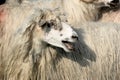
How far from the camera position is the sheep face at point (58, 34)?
4504mm

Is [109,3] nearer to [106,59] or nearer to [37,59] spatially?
[106,59]

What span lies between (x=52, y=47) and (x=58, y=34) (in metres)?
0.19

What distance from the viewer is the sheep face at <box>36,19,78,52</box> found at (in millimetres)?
4504

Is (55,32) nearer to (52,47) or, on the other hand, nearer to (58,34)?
(58,34)

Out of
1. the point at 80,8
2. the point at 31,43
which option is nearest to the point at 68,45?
the point at 31,43

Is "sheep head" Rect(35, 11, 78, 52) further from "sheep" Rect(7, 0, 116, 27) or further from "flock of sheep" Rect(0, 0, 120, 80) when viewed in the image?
"sheep" Rect(7, 0, 116, 27)

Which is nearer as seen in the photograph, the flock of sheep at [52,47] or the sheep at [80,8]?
the flock of sheep at [52,47]

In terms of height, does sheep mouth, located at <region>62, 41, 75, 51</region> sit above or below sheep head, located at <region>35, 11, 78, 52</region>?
below

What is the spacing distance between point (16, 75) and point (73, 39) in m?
0.72

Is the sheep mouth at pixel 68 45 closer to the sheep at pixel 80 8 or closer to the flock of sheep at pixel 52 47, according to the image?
the flock of sheep at pixel 52 47

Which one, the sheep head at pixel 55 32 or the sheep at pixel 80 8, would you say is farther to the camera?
the sheep at pixel 80 8

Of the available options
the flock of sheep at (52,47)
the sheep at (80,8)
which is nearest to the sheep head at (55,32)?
the flock of sheep at (52,47)

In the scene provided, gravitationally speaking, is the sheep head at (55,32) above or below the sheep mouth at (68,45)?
above

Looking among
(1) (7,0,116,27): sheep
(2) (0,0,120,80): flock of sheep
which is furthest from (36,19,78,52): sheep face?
(1) (7,0,116,27): sheep
